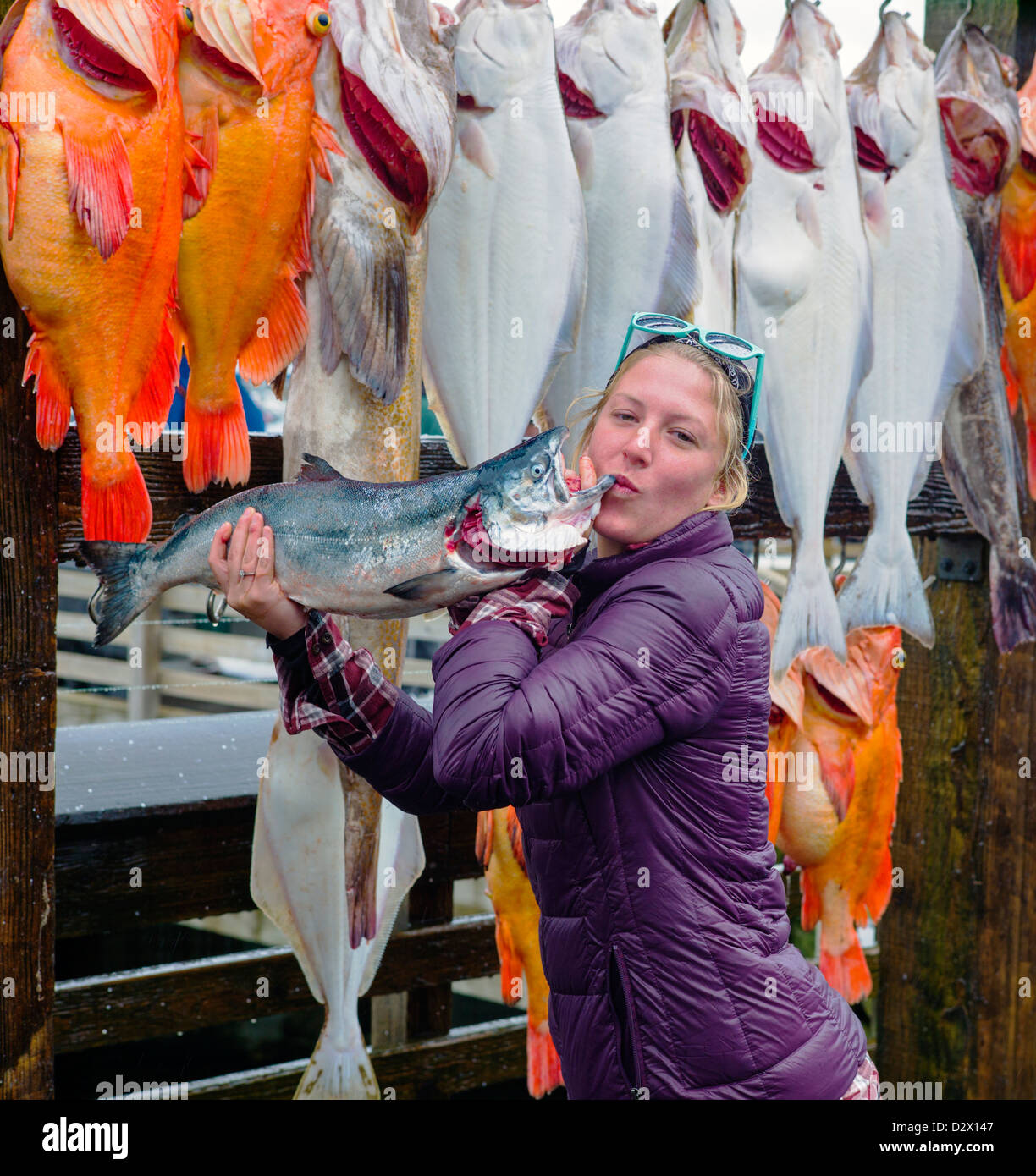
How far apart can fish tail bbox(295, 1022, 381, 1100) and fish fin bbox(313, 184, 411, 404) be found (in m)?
1.16

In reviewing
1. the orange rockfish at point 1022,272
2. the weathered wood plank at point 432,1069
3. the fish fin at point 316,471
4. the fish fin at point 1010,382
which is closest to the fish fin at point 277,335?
the fish fin at point 316,471

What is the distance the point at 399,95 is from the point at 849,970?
2243 millimetres

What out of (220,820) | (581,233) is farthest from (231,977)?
(581,233)

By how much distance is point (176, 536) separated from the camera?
161 cm

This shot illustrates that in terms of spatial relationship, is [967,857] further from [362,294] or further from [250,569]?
[250,569]

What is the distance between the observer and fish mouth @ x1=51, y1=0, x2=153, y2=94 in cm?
175

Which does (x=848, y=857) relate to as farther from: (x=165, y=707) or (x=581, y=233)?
(x=165, y=707)

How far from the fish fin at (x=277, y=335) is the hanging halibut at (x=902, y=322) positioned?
1.42 m

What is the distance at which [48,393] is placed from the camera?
1865mm

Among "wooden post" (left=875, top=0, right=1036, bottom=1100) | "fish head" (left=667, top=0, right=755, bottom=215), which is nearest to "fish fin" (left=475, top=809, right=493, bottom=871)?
"fish head" (left=667, top=0, right=755, bottom=215)

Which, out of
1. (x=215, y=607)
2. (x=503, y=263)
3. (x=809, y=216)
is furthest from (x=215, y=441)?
(x=809, y=216)

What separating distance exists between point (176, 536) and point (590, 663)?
1.85ft

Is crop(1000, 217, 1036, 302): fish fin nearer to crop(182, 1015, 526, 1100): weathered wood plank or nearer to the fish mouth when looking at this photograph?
the fish mouth

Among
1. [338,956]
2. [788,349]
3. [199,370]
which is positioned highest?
[788,349]
